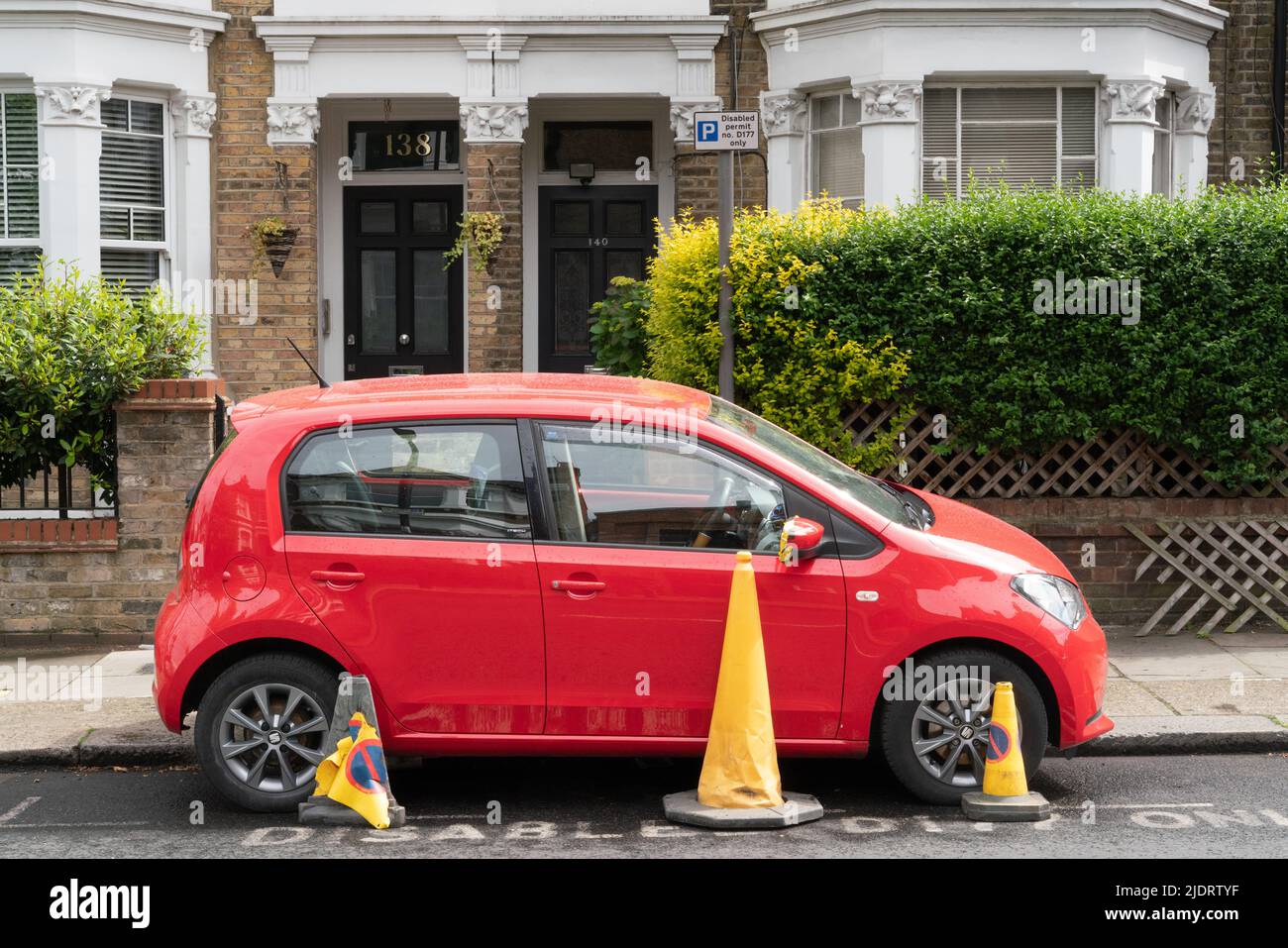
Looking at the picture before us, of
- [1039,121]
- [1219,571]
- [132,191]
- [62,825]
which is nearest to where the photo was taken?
[62,825]

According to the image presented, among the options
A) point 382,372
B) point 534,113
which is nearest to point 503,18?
point 534,113

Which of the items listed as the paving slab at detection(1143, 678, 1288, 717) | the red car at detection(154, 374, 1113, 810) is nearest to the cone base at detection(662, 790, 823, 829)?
Result: the red car at detection(154, 374, 1113, 810)

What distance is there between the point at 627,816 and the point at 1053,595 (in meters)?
1.99

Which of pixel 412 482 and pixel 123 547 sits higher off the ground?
pixel 412 482

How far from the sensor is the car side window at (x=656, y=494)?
6.29 m

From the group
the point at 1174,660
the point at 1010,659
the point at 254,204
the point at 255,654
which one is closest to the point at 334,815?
the point at 255,654

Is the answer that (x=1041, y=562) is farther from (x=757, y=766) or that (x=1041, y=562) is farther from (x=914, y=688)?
(x=757, y=766)

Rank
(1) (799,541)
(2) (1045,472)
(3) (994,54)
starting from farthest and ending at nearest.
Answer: (3) (994,54) → (2) (1045,472) → (1) (799,541)

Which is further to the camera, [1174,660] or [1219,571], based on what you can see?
[1219,571]

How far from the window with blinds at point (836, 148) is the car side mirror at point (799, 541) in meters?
8.59

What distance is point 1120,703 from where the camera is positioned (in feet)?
25.8

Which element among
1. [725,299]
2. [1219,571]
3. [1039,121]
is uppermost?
[1039,121]

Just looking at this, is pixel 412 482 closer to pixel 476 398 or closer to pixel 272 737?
pixel 476 398

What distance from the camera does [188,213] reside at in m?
14.4
